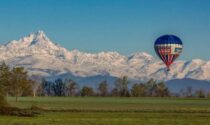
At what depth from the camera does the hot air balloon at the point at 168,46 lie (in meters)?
128

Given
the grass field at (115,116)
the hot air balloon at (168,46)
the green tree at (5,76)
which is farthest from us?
the green tree at (5,76)

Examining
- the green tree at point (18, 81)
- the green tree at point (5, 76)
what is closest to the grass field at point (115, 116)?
the green tree at point (5, 76)

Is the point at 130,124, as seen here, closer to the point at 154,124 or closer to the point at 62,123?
the point at 154,124

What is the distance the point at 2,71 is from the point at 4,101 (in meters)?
71.4

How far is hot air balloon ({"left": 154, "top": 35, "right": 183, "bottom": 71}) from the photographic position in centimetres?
12761

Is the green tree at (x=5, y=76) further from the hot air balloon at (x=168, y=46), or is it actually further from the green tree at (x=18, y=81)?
the hot air balloon at (x=168, y=46)

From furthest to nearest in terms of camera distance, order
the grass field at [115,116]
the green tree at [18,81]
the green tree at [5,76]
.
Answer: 1. the green tree at [18,81]
2. the green tree at [5,76]
3. the grass field at [115,116]

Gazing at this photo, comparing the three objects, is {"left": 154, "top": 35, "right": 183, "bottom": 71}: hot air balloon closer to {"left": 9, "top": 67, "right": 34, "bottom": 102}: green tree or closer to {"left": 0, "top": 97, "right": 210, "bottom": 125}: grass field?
{"left": 0, "top": 97, "right": 210, "bottom": 125}: grass field

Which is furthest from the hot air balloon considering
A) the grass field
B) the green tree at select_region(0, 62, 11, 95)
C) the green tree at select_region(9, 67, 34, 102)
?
the green tree at select_region(0, 62, 11, 95)

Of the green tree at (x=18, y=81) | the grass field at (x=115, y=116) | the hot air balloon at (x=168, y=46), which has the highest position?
the hot air balloon at (x=168, y=46)

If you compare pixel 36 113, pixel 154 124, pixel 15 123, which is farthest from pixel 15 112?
pixel 154 124

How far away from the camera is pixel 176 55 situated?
13162cm

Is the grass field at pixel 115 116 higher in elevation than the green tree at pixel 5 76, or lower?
lower

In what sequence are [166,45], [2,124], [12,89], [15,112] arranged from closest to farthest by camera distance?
[2,124] < [15,112] < [166,45] < [12,89]
